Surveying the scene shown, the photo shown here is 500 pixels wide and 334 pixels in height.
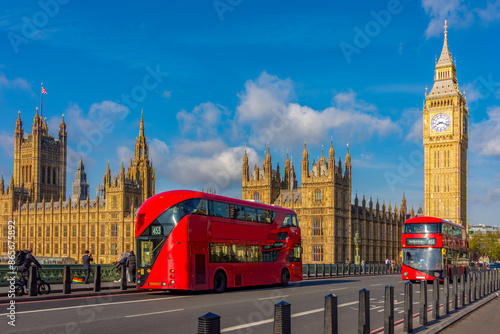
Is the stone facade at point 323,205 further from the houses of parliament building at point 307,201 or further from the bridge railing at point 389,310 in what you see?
the bridge railing at point 389,310

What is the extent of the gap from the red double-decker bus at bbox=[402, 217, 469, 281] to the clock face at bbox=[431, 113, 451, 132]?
74.9 metres

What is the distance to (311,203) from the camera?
6881cm

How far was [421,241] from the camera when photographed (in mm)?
31141

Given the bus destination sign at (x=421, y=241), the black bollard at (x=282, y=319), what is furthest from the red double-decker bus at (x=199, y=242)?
the black bollard at (x=282, y=319)

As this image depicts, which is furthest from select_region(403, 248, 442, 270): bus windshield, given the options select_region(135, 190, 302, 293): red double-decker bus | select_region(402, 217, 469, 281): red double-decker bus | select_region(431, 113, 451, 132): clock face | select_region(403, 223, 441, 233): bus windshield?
select_region(431, 113, 451, 132): clock face

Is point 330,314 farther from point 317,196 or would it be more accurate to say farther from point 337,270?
point 317,196

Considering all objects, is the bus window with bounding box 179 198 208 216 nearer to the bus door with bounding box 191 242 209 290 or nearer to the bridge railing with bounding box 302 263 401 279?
the bus door with bounding box 191 242 209 290

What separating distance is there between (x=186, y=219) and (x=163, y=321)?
23.2 feet

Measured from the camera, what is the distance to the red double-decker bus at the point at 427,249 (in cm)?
3070

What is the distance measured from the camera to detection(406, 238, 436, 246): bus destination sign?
30.8 meters

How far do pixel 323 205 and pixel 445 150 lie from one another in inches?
1758

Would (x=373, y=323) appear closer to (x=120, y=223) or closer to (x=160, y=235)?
(x=160, y=235)

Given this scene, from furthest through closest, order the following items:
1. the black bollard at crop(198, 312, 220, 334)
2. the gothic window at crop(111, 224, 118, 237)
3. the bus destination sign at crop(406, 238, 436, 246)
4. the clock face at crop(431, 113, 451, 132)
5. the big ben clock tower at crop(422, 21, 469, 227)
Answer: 1. the clock face at crop(431, 113, 451, 132)
2. the big ben clock tower at crop(422, 21, 469, 227)
3. the gothic window at crop(111, 224, 118, 237)
4. the bus destination sign at crop(406, 238, 436, 246)
5. the black bollard at crop(198, 312, 220, 334)

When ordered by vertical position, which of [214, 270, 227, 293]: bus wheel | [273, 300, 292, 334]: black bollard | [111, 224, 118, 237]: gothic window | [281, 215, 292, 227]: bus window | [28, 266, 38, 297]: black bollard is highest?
[281, 215, 292, 227]: bus window
